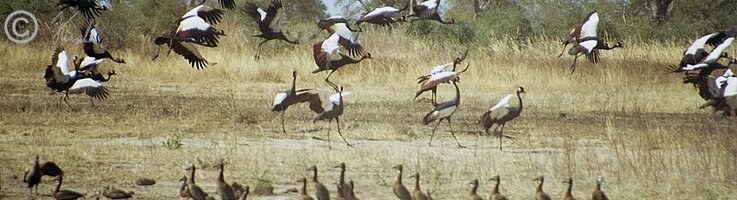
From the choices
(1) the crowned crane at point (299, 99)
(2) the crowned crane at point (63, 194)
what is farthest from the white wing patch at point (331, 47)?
(2) the crowned crane at point (63, 194)

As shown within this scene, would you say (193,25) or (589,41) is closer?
(193,25)

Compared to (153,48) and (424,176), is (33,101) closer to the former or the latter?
(424,176)

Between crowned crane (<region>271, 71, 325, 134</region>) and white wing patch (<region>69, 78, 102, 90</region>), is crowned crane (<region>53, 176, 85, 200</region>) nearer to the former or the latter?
crowned crane (<region>271, 71, 325, 134</region>)

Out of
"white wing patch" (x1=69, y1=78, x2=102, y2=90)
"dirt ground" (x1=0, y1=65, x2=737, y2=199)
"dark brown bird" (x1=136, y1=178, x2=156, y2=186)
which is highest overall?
"white wing patch" (x1=69, y1=78, x2=102, y2=90)

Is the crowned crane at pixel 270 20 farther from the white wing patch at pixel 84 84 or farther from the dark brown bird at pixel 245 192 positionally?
the dark brown bird at pixel 245 192

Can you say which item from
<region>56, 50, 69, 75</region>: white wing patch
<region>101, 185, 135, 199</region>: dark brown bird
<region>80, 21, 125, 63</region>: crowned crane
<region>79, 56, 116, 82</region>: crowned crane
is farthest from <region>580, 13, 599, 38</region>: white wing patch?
<region>101, 185, 135, 199</region>: dark brown bird

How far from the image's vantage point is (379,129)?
1126 centimetres

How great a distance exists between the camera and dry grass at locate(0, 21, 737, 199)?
27.7ft

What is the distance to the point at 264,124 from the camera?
11578mm

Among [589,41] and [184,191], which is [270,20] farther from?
[184,191]

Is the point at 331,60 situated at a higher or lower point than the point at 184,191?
higher

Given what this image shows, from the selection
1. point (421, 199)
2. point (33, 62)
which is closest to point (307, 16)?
point (33, 62)

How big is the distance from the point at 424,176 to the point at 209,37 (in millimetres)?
2575

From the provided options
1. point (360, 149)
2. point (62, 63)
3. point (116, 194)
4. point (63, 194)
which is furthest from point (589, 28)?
point (63, 194)
